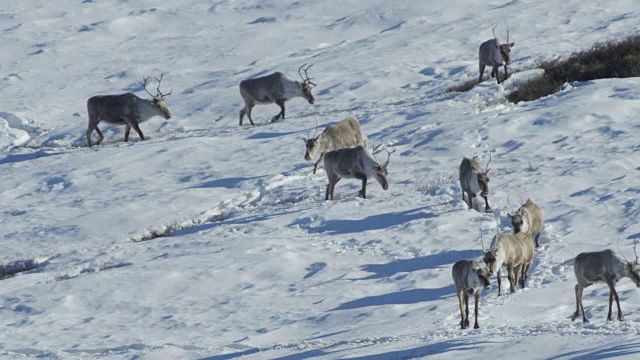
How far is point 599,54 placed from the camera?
28984mm

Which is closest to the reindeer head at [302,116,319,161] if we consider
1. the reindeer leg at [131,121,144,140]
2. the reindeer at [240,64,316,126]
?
A: the reindeer at [240,64,316,126]

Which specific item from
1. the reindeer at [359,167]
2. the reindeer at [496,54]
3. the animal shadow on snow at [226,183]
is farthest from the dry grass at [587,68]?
the animal shadow on snow at [226,183]

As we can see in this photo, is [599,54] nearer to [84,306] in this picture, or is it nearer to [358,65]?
[358,65]

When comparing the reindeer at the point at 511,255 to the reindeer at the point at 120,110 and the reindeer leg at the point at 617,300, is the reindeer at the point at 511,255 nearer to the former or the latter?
the reindeer leg at the point at 617,300

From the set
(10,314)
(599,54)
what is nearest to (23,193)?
(10,314)

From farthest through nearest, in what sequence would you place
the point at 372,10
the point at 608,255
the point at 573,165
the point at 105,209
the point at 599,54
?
the point at 372,10 → the point at 599,54 → the point at 105,209 → the point at 573,165 → the point at 608,255

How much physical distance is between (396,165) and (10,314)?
8.86 m

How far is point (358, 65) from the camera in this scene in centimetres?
3478

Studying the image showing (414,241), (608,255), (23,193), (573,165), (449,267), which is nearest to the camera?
(608,255)

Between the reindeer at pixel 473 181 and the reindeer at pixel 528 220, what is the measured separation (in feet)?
4.84

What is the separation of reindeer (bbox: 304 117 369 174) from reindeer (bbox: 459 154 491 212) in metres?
4.43

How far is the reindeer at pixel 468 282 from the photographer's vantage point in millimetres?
13422

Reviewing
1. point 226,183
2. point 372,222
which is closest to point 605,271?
point 372,222

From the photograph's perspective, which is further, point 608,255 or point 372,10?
point 372,10
